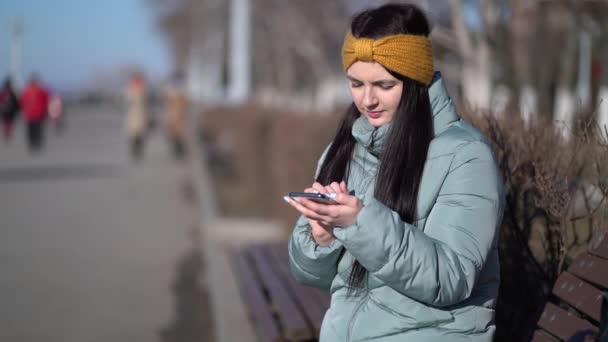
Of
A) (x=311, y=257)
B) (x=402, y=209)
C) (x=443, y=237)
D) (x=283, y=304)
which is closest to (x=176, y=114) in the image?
(x=283, y=304)

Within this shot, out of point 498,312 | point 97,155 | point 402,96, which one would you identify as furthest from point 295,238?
point 97,155

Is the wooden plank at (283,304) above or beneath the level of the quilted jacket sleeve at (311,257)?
beneath

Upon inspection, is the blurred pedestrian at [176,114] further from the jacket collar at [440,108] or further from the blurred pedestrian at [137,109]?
the jacket collar at [440,108]

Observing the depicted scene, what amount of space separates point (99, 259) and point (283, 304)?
11.5ft

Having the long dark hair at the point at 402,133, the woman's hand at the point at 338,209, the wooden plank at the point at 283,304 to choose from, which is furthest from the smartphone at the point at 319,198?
the wooden plank at the point at 283,304

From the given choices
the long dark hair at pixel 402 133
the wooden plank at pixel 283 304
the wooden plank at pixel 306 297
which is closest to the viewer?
the long dark hair at pixel 402 133

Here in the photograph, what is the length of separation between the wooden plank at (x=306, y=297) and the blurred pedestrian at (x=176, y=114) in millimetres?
13402

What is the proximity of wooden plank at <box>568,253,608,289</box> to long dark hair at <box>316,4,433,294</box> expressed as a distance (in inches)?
25.6

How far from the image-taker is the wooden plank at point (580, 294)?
242 centimetres

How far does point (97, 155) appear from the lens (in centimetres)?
1875

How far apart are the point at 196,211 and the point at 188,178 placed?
13.7 feet

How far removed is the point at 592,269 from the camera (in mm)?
2502

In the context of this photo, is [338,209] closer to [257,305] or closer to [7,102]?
[257,305]

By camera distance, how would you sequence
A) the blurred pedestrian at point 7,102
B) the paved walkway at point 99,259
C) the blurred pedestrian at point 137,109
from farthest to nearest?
the blurred pedestrian at point 137,109, the blurred pedestrian at point 7,102, the paved walkway at point 99,259
